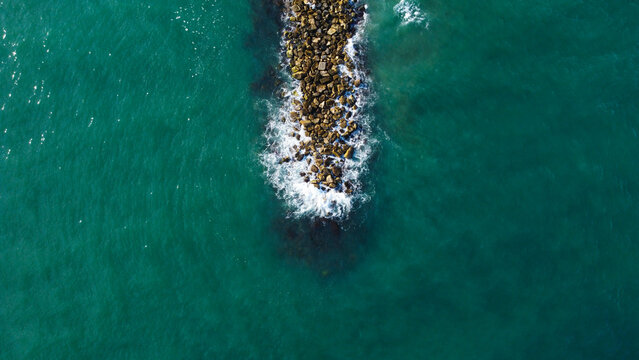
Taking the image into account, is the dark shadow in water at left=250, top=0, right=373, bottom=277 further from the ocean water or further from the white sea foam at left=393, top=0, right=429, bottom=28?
the white sea foam at left=393, top=0, right=429, bottom=28

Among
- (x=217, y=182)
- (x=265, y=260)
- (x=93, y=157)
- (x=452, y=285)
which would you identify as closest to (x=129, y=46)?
(x=93, y=157)

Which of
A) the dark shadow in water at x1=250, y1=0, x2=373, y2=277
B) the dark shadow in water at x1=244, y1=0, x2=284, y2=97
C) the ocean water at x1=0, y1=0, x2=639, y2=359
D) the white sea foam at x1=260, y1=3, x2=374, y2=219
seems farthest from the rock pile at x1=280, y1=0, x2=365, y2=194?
the dark shadow in water at x1=250, y1=0, x2=373, y2=277

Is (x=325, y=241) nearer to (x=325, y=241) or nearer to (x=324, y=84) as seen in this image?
(x=325, y=241)

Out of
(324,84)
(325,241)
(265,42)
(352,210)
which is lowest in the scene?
(325,241)

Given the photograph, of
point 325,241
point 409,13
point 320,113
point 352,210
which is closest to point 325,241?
point 325,241

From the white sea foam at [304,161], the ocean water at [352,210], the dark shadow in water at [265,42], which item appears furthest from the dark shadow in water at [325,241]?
the dark shadow in water at [265,42]

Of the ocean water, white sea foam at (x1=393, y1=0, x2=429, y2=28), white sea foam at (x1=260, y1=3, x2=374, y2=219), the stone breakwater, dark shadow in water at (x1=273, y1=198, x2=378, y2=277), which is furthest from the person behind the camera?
white sea foam at (x1=393, y1=0, x2=429, y2=28)
